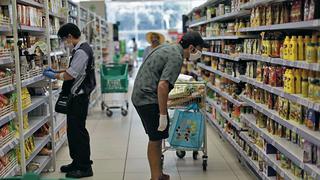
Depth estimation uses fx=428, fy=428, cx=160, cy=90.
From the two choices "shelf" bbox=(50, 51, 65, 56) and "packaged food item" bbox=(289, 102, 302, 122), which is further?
"shelf" bbox=(50, 51, 65, 56)

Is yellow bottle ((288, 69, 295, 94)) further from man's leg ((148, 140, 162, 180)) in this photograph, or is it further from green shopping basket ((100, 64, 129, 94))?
green shopping basket ((100, 64, 129, 94))

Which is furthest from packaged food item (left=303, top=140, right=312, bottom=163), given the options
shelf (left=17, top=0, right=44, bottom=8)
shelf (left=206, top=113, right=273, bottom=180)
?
shelf (left=17, top=0, right=44, bottom=8)

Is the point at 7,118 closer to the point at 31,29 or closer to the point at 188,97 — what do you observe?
the point at 31,29

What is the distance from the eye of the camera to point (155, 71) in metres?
4.32

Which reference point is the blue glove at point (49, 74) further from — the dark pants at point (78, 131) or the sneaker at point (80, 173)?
the sneaker at point (80, 173)

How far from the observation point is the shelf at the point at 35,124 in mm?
4269

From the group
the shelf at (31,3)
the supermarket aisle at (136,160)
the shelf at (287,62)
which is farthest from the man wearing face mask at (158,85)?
the shelf at (31,3)

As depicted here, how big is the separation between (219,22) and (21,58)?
13.7 ft

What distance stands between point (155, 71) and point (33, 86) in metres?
1.63

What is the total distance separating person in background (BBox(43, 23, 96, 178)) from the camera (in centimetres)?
482

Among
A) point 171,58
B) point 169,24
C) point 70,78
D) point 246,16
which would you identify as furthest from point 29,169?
point 169,24

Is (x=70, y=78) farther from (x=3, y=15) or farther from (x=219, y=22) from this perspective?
(x=219, y=22)

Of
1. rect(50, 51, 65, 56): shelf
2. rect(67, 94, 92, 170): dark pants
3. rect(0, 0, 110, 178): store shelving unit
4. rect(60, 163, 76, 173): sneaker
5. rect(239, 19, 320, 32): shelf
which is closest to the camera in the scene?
rect(239, 19, 320, 32): shelf

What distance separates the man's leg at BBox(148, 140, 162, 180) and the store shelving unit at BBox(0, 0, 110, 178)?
48.5 inches
